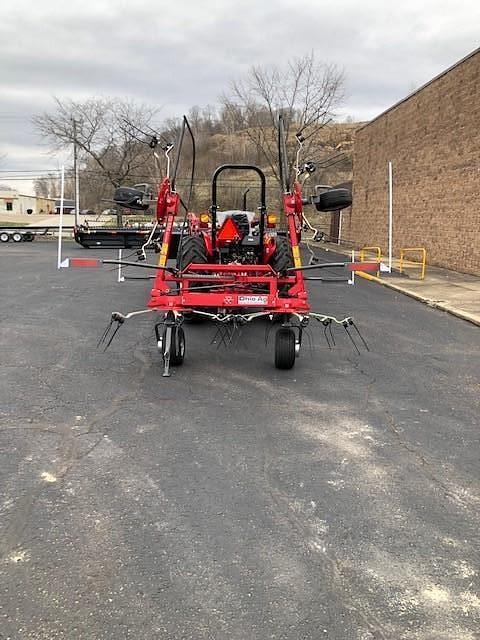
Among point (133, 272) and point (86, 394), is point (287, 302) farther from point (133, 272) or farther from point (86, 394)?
point (133, 272)

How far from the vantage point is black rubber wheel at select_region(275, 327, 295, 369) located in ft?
20.7

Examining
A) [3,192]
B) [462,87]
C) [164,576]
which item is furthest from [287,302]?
[3,192]

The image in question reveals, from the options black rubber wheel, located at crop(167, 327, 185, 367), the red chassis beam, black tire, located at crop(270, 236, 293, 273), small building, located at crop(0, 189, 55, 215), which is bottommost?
black rubber wheel, located at crop(167, 327, 185, 367)

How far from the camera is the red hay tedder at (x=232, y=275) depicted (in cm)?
629

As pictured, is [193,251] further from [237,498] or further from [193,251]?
[237,498]

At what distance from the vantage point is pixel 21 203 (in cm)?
10150

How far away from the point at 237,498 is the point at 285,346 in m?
2.91

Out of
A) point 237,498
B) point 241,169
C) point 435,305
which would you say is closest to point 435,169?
point 435,305

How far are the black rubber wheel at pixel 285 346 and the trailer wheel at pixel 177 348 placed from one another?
1086 millimetres

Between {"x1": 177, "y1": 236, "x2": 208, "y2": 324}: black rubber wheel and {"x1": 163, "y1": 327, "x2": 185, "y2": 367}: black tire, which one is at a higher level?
{"x1": 177, "y1": 236, "x2": 208, "y2": 324}: black rubber wheel

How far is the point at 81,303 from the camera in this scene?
11148 millimetres

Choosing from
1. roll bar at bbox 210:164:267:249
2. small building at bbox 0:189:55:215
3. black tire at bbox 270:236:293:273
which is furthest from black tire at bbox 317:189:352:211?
small building at bbox 0:189:55:215

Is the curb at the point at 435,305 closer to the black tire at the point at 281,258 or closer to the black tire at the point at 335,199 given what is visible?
the black tire at the point at 281,258

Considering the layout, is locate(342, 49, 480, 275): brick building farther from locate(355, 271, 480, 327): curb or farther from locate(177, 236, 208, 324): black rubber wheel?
locate(177, 236, 208, 324): black rubber wheel
